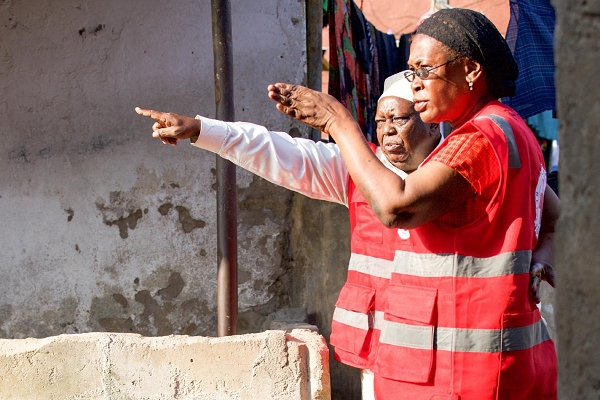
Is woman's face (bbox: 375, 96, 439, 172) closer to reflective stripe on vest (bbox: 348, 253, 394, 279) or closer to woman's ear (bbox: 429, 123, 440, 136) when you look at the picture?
woman's ear (bbox: 429, 123, 440, 136)

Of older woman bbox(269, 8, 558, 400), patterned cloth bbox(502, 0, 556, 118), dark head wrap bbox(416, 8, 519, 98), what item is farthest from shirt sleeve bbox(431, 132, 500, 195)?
A: patterned cloth bbox(502, 0, 556, 118)

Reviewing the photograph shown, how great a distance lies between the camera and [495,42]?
1.81m

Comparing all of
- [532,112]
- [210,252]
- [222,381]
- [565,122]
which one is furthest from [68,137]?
[565,122]

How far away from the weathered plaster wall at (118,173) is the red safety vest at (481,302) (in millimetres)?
2900

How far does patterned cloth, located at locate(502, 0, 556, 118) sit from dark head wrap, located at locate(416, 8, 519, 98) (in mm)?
2912

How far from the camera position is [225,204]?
11.7 feet

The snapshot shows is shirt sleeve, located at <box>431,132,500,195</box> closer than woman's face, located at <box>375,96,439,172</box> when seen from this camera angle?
Yes

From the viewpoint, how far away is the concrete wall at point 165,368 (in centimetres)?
291

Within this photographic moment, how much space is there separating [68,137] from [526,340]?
3531mm

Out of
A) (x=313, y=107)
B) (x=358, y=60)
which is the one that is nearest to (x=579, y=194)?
(x=313, y=107)

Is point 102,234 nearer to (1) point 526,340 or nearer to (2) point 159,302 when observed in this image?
(2) point 159,302

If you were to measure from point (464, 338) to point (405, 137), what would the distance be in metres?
1.13

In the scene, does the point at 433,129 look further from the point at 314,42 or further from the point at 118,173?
the point at 118,173

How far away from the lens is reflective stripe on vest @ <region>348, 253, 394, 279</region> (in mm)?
2311
